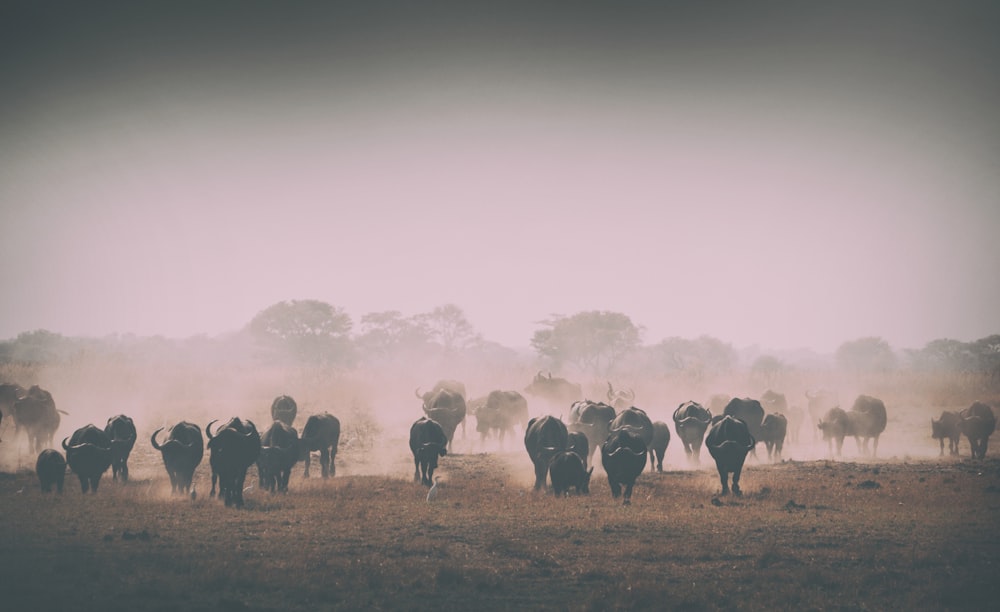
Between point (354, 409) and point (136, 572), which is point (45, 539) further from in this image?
point (354, 409)

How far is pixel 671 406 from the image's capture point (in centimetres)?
4953

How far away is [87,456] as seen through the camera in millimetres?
19594

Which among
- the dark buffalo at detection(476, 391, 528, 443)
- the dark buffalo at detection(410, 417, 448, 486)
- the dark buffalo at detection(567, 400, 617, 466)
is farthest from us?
the dark buffalo at detection(476, 391, 528, 443)

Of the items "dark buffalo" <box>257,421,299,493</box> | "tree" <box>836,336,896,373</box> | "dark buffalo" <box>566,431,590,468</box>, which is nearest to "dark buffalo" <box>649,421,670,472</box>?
"dark buffalo" <box>566,431,590,468</box>

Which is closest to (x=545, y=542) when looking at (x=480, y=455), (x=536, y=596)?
(x=536, y=596)

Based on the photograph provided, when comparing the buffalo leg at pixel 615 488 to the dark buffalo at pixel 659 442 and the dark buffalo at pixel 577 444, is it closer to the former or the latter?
the dark buffalo at pixel 577 444

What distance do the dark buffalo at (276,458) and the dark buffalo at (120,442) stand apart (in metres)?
4.95

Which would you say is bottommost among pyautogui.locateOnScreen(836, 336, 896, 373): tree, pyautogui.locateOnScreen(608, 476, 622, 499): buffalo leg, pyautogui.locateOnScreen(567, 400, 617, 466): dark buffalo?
pyautogui.locateOnScreen(608, 476, 622, 499): buffalo leg

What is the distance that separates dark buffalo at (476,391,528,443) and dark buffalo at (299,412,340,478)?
11727 mm

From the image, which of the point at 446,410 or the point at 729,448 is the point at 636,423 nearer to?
the point at 729,448

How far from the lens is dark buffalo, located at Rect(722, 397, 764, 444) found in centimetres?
2838

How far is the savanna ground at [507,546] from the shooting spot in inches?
427

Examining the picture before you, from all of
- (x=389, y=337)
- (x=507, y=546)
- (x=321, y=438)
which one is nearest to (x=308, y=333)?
(x=389, y=337)

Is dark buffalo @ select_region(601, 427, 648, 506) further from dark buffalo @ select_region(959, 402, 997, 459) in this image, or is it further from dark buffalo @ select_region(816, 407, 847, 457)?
dark buffalo @ select_region(959, 402, 997, 459)
